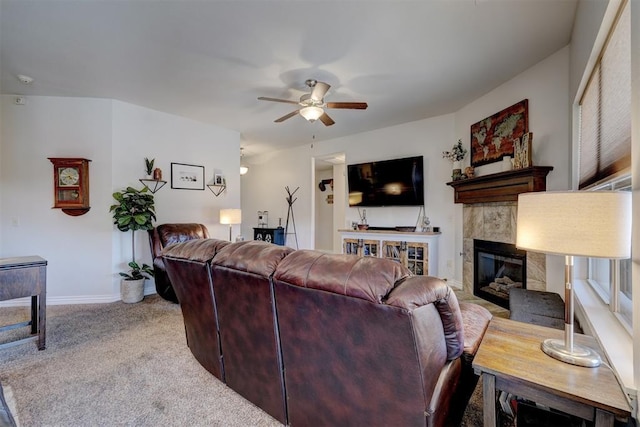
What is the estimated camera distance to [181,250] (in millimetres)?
1857

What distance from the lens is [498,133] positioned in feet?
11.4

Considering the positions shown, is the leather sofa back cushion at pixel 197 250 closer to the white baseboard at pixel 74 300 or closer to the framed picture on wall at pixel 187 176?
the white baseboard at pixel 74 300

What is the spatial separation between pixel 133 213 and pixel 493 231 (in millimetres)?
4445

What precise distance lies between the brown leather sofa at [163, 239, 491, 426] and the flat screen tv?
10.5 feet

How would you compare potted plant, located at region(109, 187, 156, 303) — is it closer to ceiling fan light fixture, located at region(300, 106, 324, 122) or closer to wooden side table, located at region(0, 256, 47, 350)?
wooden side table, located at region(0, 256, 47, 350)

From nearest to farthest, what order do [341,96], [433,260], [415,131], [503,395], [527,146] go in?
[503,395] → [527,146] → [341,96] → [433,260] → [415,131]

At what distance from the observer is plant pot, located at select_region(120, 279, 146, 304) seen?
3611 mm

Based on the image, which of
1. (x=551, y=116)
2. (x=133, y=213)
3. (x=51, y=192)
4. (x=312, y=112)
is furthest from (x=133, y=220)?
(x=551, y=116)

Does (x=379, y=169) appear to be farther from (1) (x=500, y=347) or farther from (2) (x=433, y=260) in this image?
(1) (x=500, y=347)

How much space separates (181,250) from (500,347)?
180cm

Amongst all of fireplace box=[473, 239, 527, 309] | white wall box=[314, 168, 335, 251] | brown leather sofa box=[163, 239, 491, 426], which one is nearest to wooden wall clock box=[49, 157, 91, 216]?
brown leather sofa box=[163, 239, 491, 426]

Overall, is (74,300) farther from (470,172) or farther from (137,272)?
(470,172)

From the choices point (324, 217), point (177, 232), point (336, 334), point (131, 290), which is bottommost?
point (131, 290)

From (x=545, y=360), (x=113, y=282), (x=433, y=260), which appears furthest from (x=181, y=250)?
(x=433, y=260)
